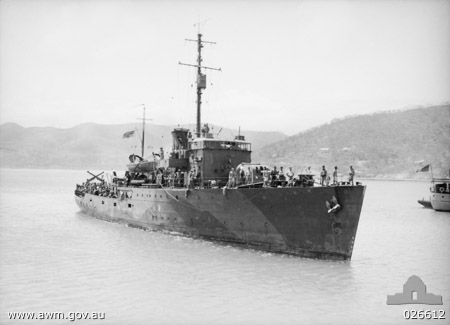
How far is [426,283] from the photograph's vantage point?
1355cm

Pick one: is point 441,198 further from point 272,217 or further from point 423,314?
point 423,314

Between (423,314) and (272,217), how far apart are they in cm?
→ 729

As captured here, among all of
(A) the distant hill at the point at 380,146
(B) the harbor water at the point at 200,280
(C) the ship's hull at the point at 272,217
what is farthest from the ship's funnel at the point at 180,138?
(A) the distant hill at the point at 380,146

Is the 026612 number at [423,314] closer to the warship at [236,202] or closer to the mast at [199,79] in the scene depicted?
the warship at [236,202]

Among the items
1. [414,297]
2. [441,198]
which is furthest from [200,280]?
[441,198]

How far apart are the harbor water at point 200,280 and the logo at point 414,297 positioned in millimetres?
203

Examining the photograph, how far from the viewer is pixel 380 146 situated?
330 feet

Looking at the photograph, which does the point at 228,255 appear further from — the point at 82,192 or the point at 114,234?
the point at 82,192

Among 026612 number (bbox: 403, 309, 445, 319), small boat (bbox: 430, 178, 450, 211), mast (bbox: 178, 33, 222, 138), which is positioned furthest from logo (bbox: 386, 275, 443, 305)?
small boat (bbox: 430, 178, 450, 211)

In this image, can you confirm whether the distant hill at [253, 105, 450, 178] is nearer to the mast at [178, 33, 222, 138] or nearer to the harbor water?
the mast at [178, 33, 222, 138]

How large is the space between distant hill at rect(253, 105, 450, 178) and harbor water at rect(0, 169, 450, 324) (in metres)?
71.6

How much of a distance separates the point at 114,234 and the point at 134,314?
13138 mm

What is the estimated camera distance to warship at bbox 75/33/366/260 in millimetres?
15789

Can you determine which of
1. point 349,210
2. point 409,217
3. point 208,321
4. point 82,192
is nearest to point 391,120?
point 409,217
